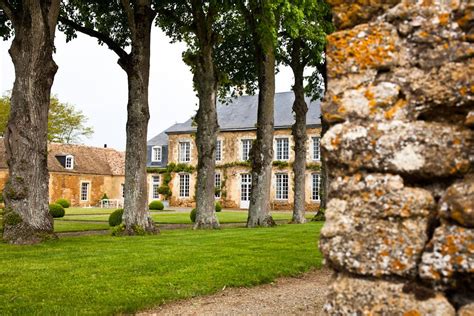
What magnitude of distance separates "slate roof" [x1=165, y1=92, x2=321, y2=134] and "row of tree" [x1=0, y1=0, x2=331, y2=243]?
16.3 metres

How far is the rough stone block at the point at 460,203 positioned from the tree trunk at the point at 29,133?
36.2 ft

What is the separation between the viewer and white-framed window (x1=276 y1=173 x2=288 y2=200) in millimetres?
40219

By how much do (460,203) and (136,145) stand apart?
12991 millimetres

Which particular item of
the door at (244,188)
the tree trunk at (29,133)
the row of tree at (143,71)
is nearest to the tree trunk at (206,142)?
the row of tree at (143,71)

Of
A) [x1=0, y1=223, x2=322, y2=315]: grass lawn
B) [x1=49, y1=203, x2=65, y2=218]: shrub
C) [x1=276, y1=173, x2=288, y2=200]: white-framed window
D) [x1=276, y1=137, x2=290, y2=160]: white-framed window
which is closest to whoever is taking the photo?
[x1=0, y1=223, x2=322, y2=315]: grass lawn

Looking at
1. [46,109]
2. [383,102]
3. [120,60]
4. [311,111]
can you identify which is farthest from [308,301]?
[311,111]

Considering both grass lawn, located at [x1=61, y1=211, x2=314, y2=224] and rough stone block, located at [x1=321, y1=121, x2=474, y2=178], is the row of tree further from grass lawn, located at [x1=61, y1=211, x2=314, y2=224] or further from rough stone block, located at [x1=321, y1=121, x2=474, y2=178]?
rough stone block, located at [x1=321, y1=121, x2=474, y2=178]

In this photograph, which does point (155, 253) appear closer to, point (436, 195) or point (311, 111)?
point (436, 195)

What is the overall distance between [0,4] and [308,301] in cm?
1068

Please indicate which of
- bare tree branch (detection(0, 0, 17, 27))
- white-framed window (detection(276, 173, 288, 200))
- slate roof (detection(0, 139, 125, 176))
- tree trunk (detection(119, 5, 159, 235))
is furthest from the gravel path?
slate roof (detection(0, 139, 125, 176))

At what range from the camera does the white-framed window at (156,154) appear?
47.2 meters

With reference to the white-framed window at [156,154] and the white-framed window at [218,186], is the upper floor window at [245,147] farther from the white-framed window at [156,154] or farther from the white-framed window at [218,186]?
the white-framed window at [156,154]

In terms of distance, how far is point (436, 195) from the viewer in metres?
2.24

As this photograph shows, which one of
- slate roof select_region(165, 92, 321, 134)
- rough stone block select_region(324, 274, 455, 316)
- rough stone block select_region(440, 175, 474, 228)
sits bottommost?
rough stone block select_region(324, 274, 455, 316)
